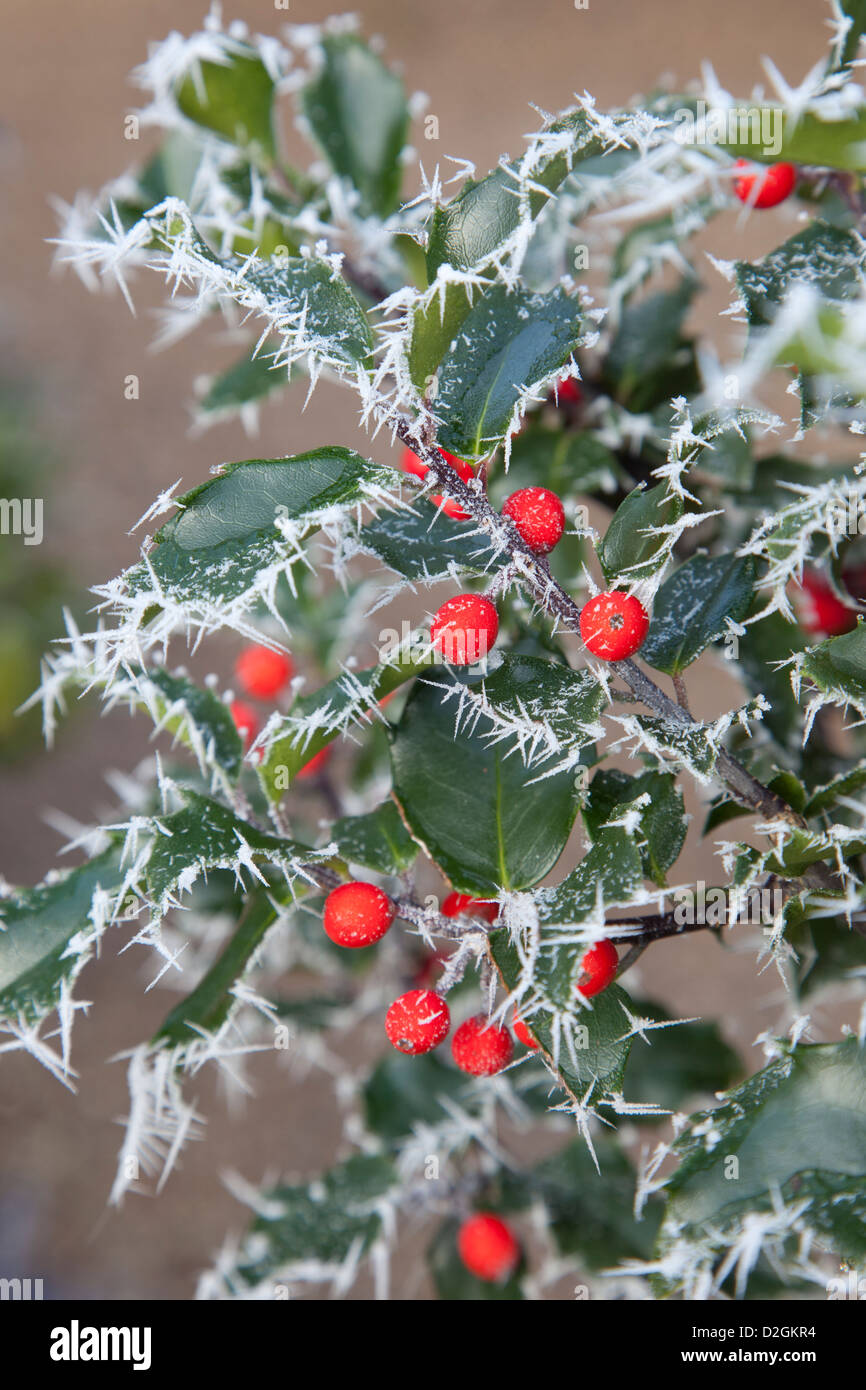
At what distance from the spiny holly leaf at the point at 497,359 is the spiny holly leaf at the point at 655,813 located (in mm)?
146

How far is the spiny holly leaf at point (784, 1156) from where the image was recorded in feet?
1.13

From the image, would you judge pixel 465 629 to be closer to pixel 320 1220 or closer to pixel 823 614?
pixel 823 614

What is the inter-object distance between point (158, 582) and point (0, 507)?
5.39ft

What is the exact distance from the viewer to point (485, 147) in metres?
2.26

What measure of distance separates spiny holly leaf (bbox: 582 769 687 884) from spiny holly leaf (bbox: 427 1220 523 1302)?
468 millimetres

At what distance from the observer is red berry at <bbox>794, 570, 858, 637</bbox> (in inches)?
22.6

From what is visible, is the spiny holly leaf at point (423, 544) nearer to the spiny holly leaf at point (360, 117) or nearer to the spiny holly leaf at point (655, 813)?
the spiny holly leaf at point (655, 813)

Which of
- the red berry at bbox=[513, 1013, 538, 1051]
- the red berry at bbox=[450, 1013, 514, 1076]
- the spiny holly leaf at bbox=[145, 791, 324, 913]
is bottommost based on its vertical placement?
the red berry at bbox=[450, 1013, 514, 1076]

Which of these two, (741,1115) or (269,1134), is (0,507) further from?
(741,1115)

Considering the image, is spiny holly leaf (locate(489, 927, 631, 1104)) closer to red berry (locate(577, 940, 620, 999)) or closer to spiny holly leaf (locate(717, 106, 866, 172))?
red berry (locate(577, 940, 620, 999))

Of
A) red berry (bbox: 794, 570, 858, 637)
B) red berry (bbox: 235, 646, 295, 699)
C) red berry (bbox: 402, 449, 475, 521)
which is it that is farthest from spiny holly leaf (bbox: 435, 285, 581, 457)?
red berry (bbox: 235, 646, 295, 699)

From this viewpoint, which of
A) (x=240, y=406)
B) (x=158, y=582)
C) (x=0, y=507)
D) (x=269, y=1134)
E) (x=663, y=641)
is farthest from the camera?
(x=0, y=507)
